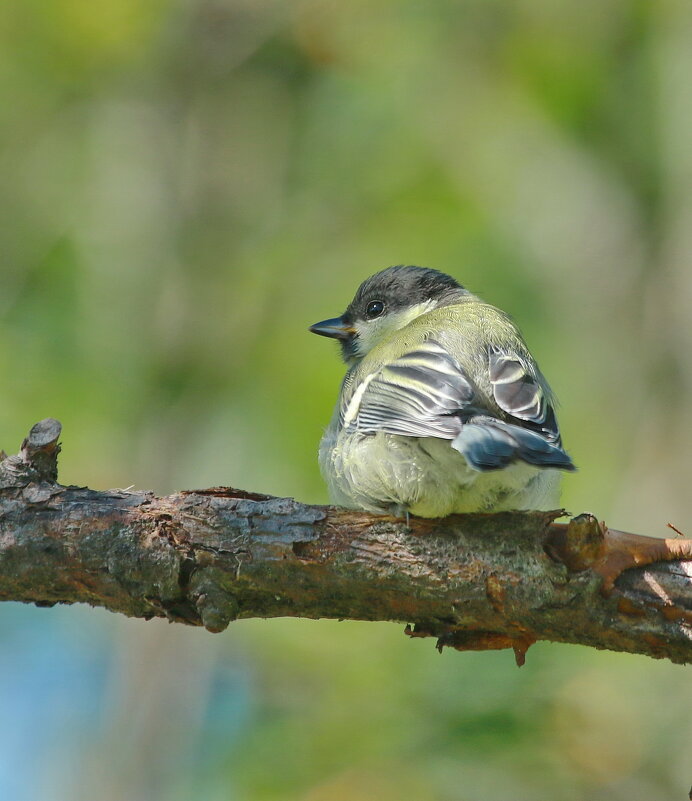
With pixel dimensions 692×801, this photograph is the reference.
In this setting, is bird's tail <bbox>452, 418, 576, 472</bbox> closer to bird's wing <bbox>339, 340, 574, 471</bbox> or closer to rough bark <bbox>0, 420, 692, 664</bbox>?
bird's wing <bbox>339, 340, 574, 471</bbox>

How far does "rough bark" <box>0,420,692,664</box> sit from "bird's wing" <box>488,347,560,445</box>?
0.35m

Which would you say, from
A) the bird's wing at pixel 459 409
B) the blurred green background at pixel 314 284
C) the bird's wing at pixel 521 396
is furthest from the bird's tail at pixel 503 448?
the blurred green background at pixel 314 284

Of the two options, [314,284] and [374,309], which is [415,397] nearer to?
[374,309]

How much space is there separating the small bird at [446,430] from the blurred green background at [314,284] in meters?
1.48

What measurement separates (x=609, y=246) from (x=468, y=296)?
9.70 feet

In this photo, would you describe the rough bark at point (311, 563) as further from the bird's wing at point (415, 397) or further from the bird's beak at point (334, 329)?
the bird's beak at point (334, 329)

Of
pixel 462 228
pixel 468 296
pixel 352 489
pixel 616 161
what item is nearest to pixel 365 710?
pixel 352 489

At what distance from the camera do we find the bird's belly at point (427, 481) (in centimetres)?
322

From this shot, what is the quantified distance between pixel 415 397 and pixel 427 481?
0.97ft

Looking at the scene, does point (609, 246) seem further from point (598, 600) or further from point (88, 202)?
point (598, 600)

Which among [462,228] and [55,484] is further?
[462,228]

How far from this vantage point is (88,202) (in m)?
7.79

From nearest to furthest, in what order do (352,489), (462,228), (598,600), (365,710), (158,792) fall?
(598,600), (352,489), (365,710), (158,792), (462,228)

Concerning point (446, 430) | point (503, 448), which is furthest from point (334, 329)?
point (503, 448)
